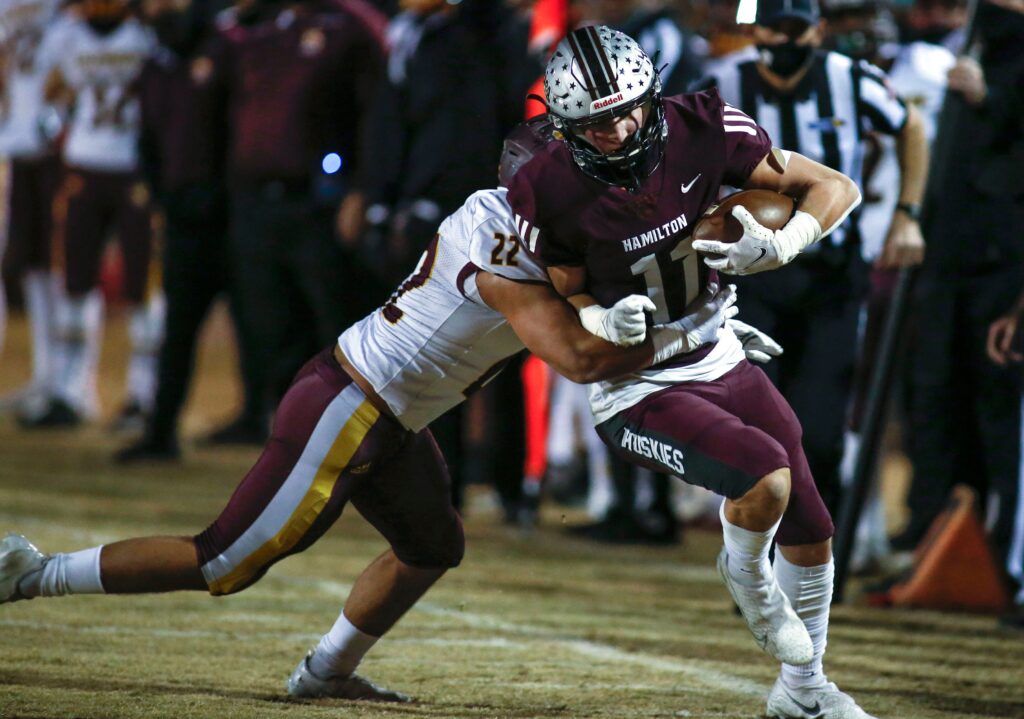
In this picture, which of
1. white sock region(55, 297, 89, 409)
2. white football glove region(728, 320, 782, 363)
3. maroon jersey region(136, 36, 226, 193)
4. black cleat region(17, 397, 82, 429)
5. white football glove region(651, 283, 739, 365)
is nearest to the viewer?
white football glove region(651, 283, 739, 365)

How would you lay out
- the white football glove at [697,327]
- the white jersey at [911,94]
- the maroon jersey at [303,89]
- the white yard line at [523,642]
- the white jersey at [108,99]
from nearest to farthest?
the white football glove at [697,327], the white yard line at [523,642], the white jersey at [911,94], the maroon jersey at [303,89], the white jersey at [108,99]

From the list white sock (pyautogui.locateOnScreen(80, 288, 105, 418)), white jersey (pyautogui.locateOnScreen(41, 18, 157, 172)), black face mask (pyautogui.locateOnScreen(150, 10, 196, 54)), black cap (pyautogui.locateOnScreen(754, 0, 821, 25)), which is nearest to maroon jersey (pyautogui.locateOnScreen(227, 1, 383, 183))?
black face mask (pyautogui.locateOnScreen(150, 10, 196, 54))

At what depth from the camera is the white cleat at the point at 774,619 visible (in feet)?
12.1

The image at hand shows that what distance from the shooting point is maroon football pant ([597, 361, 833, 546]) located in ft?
11.9

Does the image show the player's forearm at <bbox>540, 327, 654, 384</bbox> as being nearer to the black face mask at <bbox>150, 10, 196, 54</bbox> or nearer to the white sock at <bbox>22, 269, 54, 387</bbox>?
the black face mask at <bbox>150, 10, 196, 54</bbox>

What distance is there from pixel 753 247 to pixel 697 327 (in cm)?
35

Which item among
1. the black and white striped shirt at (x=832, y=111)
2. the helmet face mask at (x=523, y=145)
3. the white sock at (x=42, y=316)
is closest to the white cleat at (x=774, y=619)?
the helmet face mask at (x=523, y=145)

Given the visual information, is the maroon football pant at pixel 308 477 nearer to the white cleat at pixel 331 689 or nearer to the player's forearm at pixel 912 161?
the white cleat at pixel 331 689

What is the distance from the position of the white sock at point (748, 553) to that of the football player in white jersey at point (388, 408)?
45cm

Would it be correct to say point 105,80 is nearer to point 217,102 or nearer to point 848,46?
point 217,102

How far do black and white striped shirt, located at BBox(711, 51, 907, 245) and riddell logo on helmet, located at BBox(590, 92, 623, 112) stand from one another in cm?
165

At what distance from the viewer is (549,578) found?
604 cm

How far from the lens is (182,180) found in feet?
27.7

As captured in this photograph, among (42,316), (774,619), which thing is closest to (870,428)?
(774,619)
